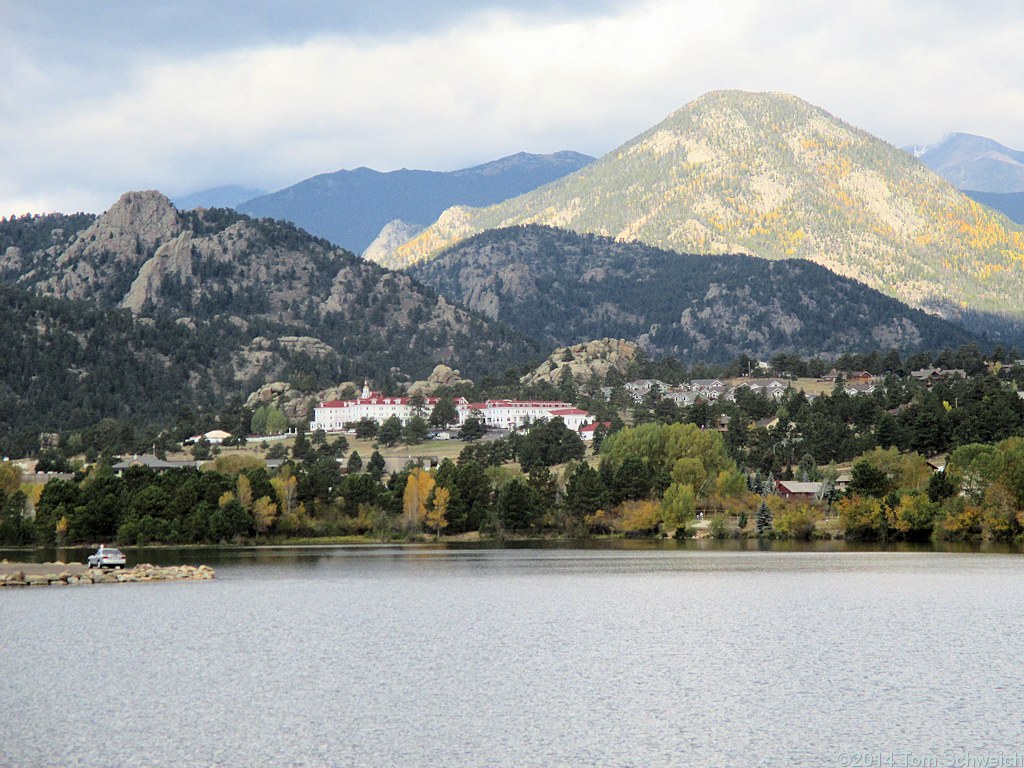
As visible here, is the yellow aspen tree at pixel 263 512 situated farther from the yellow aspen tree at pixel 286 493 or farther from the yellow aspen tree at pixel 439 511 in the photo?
the yellow aspen tree at pixel 439 511

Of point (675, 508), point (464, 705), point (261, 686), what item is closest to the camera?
point (464, 705)

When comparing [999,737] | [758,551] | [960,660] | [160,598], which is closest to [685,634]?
[960,660]

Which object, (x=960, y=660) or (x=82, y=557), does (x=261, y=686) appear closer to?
(x=960, y=660)

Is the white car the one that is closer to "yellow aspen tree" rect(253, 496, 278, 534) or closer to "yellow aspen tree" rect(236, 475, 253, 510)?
"yellow aspen tree" rect(253, 496, 278, 534)

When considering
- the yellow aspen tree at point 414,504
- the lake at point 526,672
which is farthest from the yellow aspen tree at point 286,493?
the lake at point 526,672

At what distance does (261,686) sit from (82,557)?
83932 millimetres

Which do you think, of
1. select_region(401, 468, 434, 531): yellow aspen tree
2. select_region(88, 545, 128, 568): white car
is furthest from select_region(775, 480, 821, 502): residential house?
select_region(88, 545, 128, 568): white car

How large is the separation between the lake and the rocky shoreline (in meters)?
6.48

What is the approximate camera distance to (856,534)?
13150cm

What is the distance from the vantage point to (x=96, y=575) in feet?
316

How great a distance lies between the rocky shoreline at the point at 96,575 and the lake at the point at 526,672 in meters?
6.48

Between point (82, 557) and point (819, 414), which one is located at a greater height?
point (819, 414)

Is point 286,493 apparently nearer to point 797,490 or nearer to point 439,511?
point 439,511

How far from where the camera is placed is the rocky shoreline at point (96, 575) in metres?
90.7
